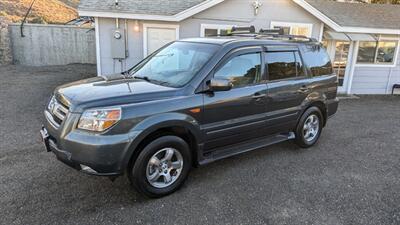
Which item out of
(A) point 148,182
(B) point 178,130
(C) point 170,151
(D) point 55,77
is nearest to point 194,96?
(B) point 178,130

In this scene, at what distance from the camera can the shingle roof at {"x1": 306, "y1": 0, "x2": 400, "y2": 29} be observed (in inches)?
443

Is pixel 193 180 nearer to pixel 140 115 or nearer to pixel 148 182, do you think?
pixel 148 182

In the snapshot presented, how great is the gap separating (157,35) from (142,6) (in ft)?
3.36

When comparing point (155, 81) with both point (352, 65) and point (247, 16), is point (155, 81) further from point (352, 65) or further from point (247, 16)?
point (352, 65)

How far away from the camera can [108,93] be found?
10.9 feet

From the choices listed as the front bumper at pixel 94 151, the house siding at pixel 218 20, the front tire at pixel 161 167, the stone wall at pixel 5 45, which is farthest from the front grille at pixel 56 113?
the stone wall at pixel 5 45

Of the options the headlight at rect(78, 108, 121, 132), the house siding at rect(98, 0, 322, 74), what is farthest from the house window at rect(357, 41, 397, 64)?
the headlight at rect(78, 108, 121, 132)

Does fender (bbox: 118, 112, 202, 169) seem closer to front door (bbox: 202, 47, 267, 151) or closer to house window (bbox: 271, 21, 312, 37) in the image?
front door (bbox: 202, 47, 267, 151)

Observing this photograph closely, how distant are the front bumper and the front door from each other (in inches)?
45.1

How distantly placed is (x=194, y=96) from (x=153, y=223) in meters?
1.53

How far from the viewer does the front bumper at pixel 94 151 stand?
9.92 feet

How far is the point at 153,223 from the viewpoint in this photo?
3092 mm

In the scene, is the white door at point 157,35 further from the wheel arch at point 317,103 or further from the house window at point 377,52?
the house window at point 377,52

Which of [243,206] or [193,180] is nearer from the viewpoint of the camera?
[243,206]
